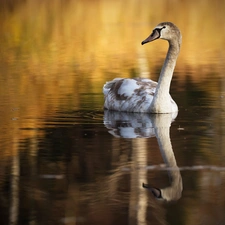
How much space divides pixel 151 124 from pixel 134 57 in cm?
1250

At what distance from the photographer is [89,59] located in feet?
79.5

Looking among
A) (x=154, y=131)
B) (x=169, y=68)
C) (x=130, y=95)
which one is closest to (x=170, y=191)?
(x=154, y=131)

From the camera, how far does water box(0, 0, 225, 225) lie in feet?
24.7

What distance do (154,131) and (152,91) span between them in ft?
8.59

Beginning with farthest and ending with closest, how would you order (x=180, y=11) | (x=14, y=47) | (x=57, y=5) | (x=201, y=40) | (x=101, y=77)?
(x=57, y=5)
(x=180, y=11)
(x=201, y=40)
(x=14, y=47)
(x=101, y=77)

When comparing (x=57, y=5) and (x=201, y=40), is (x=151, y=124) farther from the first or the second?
(x=57, y=5)

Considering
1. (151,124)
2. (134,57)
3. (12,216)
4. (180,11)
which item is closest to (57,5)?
(180,11)

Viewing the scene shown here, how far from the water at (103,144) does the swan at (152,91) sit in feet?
0.91

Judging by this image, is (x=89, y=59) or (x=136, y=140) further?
(x=89, y=59)

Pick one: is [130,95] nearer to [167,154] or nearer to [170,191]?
[167,154]

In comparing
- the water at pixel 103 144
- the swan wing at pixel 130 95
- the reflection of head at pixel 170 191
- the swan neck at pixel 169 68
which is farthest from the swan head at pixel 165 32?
the reflection of head at pixel 170 191

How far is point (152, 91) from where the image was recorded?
14398 mm

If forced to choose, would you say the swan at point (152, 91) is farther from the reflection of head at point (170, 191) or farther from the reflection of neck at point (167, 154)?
the reflection of head at point (170, 191)

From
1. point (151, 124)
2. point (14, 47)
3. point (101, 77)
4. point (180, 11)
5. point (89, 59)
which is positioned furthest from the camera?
point (180, 11)
